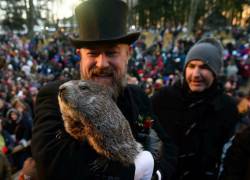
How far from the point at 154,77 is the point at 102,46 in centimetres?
1288

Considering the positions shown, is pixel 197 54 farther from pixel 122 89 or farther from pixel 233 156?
pixel 122 89

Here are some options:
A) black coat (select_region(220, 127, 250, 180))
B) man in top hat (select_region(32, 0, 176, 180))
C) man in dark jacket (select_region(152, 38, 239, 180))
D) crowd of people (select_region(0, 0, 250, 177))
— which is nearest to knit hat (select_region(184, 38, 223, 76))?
man in dark jacket (select_region(152, 38, 239, 180))

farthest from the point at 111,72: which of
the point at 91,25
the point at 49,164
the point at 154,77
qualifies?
the point at 154,77

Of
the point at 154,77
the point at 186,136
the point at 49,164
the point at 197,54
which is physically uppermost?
the point at 197,54

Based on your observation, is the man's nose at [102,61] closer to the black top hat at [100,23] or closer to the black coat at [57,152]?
the black top hat at [100,23]

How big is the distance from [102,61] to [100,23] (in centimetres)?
24

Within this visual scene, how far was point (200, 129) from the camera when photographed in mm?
3074

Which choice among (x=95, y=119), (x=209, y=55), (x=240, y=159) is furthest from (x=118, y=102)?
(x=209, y=55)

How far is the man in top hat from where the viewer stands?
158 cm

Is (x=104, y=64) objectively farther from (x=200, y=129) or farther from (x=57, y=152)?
(x=200, y=129)

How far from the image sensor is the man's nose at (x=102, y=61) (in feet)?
5.92

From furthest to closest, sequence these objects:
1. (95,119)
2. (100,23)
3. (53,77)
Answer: (53,77), (100,23), (95,119)

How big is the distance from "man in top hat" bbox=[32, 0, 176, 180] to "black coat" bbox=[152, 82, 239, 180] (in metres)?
0.98

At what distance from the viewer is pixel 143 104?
2.14 m
